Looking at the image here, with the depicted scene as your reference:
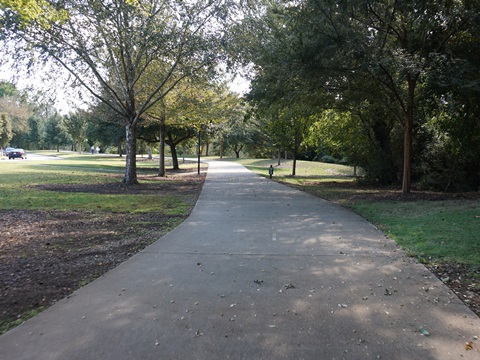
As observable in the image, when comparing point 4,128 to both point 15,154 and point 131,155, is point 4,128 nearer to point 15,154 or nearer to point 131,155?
point 15,154

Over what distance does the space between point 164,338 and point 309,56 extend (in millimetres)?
10570

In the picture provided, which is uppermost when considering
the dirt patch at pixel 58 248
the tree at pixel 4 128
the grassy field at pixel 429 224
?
the tree at pixel 4 128

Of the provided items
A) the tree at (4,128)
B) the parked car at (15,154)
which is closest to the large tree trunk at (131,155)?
the parked car at (15,154)

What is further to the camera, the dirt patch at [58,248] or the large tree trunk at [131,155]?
the large tree trunk at [131,155]

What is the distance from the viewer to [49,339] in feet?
10.9

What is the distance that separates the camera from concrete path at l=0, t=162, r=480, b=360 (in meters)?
3.18

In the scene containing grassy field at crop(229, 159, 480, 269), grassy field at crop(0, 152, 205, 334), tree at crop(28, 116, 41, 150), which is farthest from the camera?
tree at crop(28, 116, 41, 150)

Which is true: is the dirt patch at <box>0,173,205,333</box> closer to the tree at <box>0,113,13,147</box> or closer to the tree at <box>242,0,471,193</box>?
the tree at <box>242,0,471,193</box>

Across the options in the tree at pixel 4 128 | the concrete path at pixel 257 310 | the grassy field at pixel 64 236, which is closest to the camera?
the concrete path at pixel 257 310

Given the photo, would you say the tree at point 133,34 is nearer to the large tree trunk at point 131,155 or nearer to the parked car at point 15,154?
the large tree trunk at point 131,155

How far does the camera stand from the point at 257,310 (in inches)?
156

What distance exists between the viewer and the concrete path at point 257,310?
10.4ft

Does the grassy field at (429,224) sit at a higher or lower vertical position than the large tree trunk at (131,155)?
lower

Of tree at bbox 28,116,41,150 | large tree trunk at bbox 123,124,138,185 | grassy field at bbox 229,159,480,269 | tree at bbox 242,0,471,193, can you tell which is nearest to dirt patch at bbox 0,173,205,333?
grassy field at bbox 229,159,480,269
